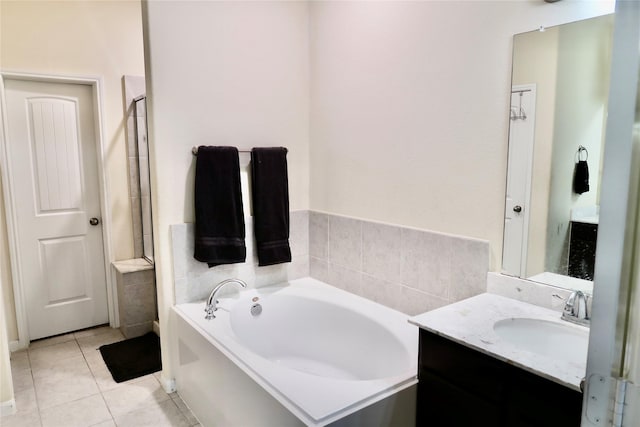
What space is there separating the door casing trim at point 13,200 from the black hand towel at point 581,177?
10.8 ft

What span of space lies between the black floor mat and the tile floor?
0.17 ft

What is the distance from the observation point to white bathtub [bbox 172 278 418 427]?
1.68 meters

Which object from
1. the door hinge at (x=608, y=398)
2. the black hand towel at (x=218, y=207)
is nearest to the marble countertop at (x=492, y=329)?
the door hinge at (x=608, y=398)

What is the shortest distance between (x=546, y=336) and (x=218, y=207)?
1.87 metres

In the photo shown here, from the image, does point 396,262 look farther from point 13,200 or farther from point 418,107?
point 13,200

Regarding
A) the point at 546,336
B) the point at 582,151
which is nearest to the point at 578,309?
the point at 546,336

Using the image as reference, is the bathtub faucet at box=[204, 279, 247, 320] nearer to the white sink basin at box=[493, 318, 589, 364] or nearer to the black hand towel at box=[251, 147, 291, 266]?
the black hand towel at box=[251, 147, 291, 266]

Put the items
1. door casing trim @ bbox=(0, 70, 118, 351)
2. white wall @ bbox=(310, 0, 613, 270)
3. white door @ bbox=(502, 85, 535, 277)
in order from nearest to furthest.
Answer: white door @ bbox=(502, 85, 535, 277) < white wall @ bbox=(310, 0, 613, 270) < door casing trim @ bbox=(0, 70, 118, 351)

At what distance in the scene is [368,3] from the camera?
8.36 ft

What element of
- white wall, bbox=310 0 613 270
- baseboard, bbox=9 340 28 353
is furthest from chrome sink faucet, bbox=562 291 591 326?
baseboard, bbox=9 340 28 353

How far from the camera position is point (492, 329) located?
1.62 m

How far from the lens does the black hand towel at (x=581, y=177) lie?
1625mm

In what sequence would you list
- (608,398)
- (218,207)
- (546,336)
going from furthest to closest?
1. (218,207)
2. (546,336)
3. (608,398)

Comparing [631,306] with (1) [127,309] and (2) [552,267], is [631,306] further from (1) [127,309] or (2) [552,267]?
(1) [127,309]
